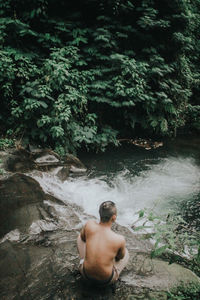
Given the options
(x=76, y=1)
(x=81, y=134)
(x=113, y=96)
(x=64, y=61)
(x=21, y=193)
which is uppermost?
(x=76, y=1)

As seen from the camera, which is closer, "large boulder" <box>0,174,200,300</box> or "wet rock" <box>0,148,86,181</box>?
"large boulder" <box>0,174,200,300</box>

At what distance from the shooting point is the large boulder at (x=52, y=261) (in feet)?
9.29

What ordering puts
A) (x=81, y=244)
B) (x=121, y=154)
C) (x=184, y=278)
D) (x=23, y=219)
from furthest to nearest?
(x=121, y=154) → (x=23, y=219) → (x=184, y=278) → (x=81, y=244)

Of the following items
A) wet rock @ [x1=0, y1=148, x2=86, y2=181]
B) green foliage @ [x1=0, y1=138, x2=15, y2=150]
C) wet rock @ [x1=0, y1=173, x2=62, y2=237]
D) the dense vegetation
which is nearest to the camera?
wet rock @ [x1=0, y1=173, x2=62, y2=237]

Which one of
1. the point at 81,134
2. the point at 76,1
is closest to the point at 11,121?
the point at 81,134

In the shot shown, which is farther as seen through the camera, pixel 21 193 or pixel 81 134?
pixel 81 134

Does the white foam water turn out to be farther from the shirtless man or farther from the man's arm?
the shirtless man

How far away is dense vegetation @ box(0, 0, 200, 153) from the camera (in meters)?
6.86

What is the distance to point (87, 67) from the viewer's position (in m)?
8.58

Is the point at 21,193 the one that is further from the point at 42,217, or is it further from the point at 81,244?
the point at 81,244

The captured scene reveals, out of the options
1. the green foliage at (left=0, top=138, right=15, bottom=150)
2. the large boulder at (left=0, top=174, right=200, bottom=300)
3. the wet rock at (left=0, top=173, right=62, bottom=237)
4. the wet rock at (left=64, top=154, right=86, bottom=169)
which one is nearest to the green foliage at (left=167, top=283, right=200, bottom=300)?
the large boulder at (left=0, top=174, right=200, bottom=300)

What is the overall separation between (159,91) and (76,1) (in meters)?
4.75

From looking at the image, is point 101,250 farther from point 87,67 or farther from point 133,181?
point 87,67

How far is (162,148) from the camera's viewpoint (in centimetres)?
987
